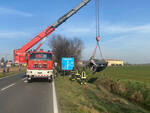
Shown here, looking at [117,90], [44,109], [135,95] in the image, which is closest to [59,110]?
[44,109]

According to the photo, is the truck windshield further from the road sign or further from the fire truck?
the road sign

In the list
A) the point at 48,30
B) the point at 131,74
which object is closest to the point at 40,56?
the point at 48,30

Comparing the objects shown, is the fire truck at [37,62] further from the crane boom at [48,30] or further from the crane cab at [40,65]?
the crane boom at [48,30]

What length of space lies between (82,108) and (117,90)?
10.6 metres

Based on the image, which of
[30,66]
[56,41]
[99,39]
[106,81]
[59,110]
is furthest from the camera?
[56,41]

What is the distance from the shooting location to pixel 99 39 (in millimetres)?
13453

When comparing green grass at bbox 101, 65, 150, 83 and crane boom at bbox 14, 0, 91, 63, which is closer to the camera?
crane boom at bbox 14, 0, 91, 63

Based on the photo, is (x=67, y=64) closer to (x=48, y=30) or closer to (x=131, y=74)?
(x=48, y=30)

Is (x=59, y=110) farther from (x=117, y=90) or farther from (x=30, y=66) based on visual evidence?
(x=117, y=90)

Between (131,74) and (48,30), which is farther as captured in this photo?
(131,74)

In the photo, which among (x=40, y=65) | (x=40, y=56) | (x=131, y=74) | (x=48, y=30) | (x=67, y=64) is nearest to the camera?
(x=40, y=65)

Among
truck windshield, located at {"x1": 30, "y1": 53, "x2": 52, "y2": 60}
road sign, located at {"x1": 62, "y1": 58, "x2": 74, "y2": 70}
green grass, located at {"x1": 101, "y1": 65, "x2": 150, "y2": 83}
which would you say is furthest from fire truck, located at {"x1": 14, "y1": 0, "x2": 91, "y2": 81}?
green grass, located at {"x1": 101, "y1": 65, "x2": 150, "y2": 83}

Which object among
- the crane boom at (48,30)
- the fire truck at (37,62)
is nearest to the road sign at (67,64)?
the crane boom at (48,30)

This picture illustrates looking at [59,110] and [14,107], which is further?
[14,107]
